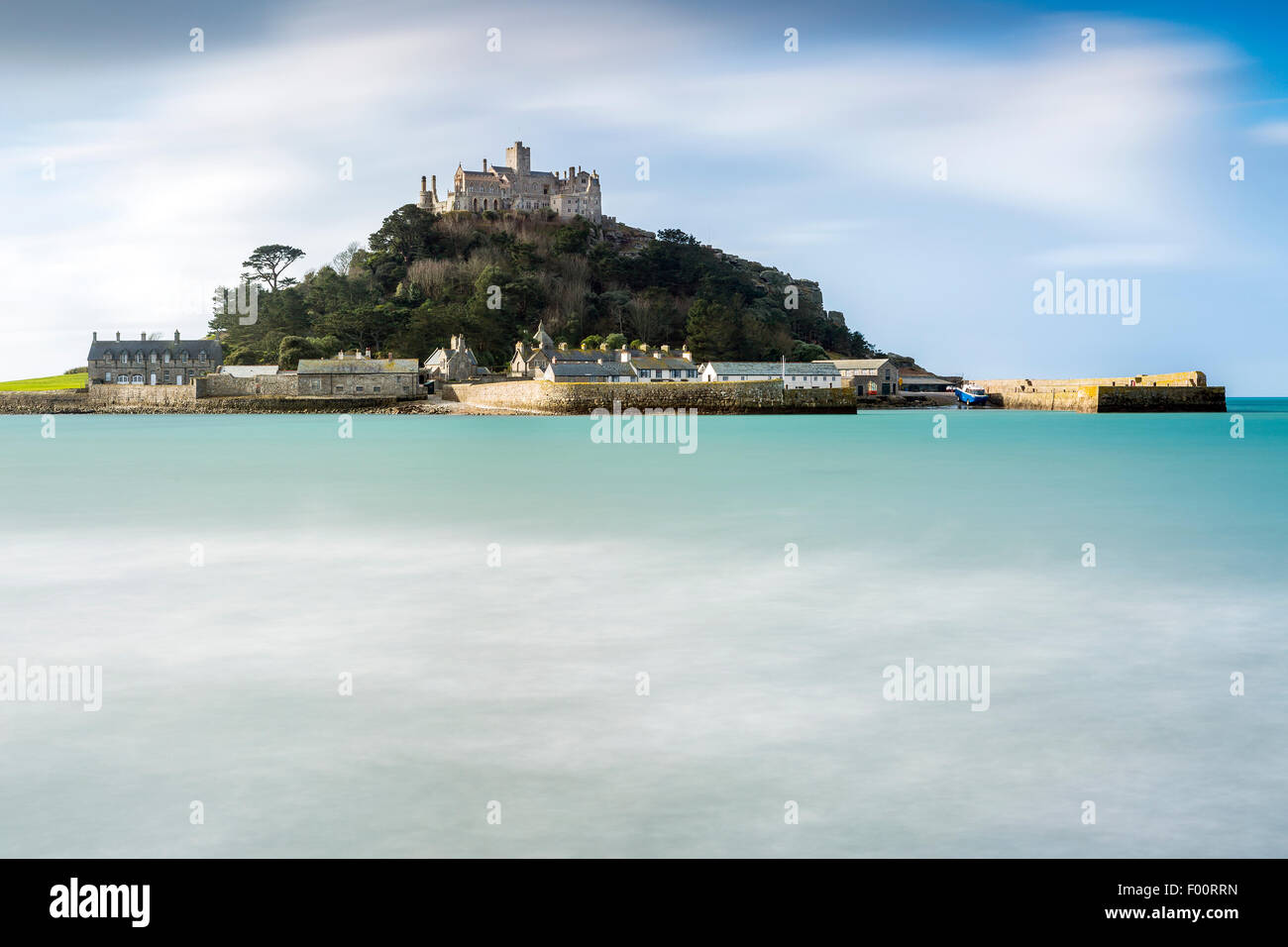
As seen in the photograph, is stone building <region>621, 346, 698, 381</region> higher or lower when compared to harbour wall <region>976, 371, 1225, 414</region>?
higher

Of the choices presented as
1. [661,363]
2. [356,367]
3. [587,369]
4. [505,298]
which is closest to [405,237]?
[505,298]

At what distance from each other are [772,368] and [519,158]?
149ft

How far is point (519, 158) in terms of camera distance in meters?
104

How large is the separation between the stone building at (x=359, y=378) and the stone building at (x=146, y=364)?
9.98 meters

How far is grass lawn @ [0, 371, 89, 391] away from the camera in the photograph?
79.4 meters

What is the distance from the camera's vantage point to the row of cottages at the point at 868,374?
255 feet

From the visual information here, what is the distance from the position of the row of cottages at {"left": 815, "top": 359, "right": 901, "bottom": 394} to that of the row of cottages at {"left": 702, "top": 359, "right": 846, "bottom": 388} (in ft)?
5.87

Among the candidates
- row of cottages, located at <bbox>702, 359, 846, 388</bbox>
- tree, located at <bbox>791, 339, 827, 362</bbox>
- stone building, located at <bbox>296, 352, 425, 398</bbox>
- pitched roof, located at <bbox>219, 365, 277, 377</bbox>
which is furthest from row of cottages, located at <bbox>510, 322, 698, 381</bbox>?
pitched roof, located at <bbox>219, 365, 277, 377</bbox>

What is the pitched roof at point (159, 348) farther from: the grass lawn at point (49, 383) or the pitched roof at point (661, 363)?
the pitched roof at point (661, 363)

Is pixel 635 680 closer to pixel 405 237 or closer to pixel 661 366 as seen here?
pixel 661 366

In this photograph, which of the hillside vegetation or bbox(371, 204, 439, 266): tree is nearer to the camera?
the hillside vegetation

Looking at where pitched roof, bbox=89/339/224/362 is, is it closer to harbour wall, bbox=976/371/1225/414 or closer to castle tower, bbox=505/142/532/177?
castle tower, bbox=505/142/532/177
